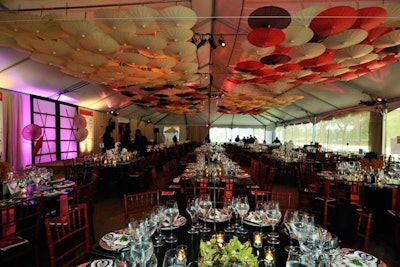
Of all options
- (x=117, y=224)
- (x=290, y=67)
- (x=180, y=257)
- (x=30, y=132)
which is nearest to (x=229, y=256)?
(x=180, y=257)

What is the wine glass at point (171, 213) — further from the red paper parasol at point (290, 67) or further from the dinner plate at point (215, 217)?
the red paper parasol at point (290, 67)

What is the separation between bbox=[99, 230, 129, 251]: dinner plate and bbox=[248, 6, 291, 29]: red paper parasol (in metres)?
3.18

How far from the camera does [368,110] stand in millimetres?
11578

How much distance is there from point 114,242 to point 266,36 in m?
3.52

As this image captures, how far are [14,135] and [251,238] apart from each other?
8.66 metres

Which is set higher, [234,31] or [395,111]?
[234,31]

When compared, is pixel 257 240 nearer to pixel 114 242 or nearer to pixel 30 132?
pixel 114 242

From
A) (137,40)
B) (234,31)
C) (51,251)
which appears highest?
(234,31)

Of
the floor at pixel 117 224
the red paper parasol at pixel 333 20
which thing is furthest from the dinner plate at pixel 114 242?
the red paper parasol at pixel 333 20

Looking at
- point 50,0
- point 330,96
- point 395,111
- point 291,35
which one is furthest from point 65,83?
point 395,111

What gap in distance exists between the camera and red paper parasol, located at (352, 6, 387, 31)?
3357 millimetres

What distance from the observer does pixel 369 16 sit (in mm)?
3459

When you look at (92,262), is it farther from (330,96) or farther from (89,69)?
(330,96)

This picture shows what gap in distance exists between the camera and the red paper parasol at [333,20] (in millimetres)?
3359
